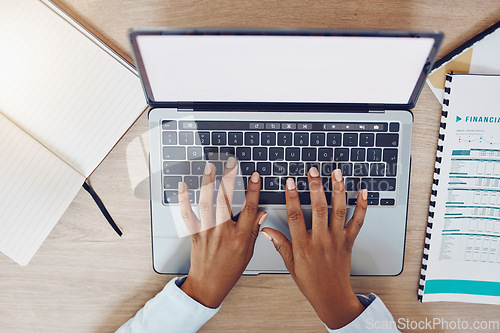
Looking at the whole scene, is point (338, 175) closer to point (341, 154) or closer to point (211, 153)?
point (341, 154)

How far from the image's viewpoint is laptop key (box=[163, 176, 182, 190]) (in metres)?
0.57

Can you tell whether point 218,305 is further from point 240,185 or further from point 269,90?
point 269,90

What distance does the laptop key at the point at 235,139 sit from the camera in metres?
0.57

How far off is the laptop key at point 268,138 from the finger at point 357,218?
173mm

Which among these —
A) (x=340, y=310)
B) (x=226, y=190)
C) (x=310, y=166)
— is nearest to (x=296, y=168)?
(x=310, y=166)

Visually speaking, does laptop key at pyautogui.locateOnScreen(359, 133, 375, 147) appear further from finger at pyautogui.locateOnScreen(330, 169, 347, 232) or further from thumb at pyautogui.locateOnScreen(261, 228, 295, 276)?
thumb at pyautogui.locateOnScreen(261, 228, 295, 276)

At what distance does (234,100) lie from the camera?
1.86 ft

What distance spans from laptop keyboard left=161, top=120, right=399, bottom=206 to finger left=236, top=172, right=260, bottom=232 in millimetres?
16

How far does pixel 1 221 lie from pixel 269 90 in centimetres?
51

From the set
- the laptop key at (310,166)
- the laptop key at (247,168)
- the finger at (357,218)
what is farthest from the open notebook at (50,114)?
the finger at (357,218)

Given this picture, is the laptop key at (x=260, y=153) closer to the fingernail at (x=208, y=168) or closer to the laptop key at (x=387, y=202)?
the fingernail at (x=208, y=168)

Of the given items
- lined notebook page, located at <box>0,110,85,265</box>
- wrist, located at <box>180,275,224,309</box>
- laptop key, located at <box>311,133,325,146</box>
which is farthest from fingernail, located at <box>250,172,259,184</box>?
lined notebook page, located at <box>0,110,85,265</box>

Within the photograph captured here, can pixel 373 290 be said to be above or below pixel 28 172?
below

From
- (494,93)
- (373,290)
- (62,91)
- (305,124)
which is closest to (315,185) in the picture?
(305,124)
